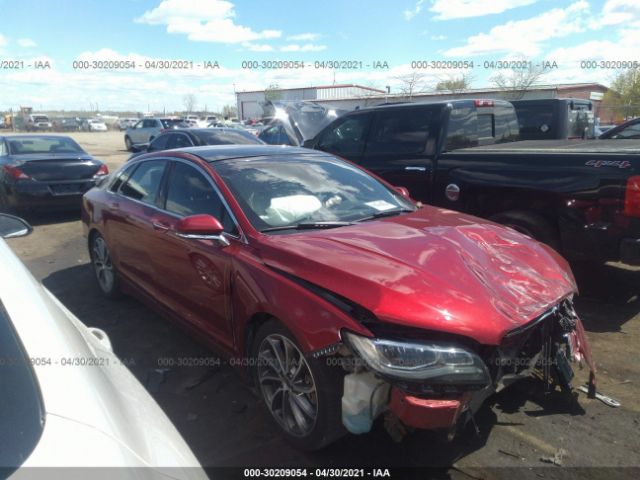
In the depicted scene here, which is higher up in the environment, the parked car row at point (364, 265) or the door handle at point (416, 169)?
the door handle at point (416, 169)

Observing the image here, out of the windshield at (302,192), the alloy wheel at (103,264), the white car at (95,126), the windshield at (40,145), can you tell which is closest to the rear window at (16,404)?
the windshield at (302,192)

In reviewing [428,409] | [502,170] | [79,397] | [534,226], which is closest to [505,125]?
[502,170]

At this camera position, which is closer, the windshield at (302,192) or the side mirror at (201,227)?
the side mirror at (201,227)

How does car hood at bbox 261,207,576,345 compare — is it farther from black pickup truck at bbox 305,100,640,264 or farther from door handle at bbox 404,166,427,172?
door handle at bbox 404,166,427,172

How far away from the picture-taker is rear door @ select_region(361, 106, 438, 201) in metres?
5.75

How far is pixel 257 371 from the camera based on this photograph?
297cm

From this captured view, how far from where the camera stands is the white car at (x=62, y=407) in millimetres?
1134

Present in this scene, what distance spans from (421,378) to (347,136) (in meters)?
5.00

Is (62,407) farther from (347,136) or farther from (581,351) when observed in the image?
(347,136)

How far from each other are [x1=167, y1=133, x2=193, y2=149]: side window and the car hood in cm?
785

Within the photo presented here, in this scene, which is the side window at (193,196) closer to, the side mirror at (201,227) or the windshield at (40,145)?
the side mirror at (201,227)

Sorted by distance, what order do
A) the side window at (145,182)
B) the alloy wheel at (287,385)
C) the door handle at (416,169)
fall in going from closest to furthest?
the alloy wheel at (287,385), the side window at (145,182), the door handle at (416,169)

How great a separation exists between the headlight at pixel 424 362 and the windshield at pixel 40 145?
31.9 ft

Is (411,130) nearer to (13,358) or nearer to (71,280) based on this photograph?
(71,280)
